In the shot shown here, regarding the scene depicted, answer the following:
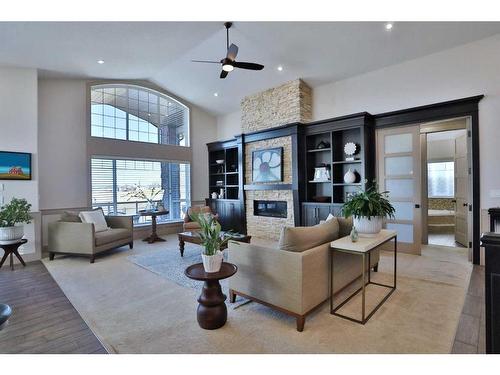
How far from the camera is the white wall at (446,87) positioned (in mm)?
3934

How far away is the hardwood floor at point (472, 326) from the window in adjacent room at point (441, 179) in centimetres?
502

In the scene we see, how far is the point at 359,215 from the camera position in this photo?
9.32 feet

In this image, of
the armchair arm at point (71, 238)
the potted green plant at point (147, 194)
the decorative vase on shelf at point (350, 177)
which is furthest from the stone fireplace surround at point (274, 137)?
the armchair arm at point (71, 238)

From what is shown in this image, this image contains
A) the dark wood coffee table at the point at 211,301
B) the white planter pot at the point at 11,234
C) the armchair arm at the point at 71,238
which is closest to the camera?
the dark wood coffee table at the point at 211,301

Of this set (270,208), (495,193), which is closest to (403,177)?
(495,193)

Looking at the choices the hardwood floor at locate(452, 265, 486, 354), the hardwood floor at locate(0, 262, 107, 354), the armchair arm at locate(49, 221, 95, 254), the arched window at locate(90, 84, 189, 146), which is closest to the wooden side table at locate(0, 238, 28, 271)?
the armchair arm at locate(49, 221, 95, 254)

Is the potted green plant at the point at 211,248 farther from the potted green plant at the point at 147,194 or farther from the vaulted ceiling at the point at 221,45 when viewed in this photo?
the potted green plant at the point at 147,194

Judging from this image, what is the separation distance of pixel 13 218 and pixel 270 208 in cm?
483

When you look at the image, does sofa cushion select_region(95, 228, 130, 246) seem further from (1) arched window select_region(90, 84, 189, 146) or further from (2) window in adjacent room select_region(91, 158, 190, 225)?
(1) arched window select_region(90, 84, 189, 146)

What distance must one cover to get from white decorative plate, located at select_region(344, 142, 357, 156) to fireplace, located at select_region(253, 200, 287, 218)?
5.86ft

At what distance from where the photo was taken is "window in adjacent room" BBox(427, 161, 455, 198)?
7281 millimetres

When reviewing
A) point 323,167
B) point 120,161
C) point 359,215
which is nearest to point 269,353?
point 359,215

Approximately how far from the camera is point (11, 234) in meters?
4.11
